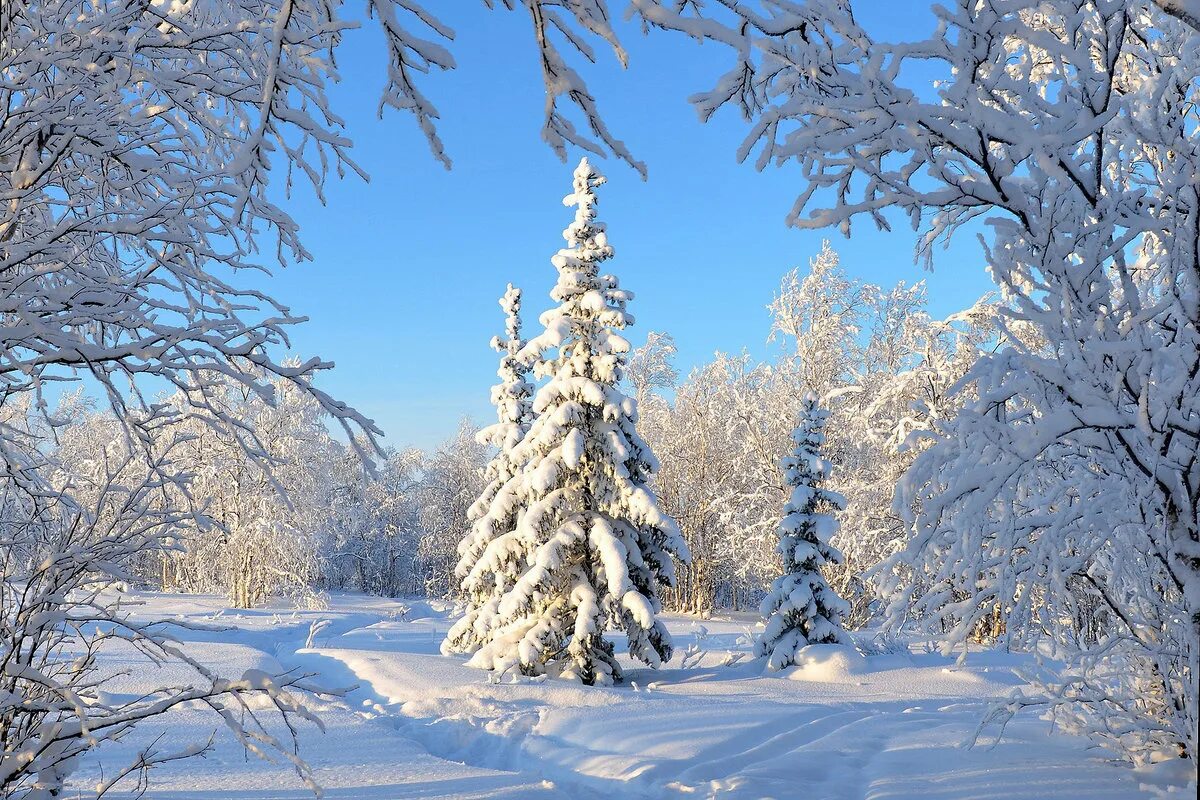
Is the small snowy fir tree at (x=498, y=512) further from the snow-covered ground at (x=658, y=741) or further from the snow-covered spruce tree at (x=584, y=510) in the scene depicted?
the snow-covered ground at (x=658, y=741)

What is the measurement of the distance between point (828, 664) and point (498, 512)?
6.54m

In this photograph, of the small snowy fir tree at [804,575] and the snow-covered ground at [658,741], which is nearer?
the snow-covered ground at [658,741]

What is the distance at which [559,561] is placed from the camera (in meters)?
12.5

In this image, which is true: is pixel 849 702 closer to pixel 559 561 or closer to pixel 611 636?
pixel 559 561

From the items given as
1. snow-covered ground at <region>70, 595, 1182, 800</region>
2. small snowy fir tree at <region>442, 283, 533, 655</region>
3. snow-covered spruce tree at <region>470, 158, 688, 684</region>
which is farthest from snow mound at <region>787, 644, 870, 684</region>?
small snowy fir tree at <region>442, 283, 533, 655</region>

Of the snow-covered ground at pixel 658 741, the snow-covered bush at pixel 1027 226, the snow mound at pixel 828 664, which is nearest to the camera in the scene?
the snow-covered bush at pixel 1027 226

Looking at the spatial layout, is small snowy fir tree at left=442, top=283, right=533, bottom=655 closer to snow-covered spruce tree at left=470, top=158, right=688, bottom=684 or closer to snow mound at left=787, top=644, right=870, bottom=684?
snow-covered spruce tree at left=470, top=158, right=688, bottom=684

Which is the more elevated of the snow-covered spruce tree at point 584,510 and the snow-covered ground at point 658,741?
the snow-covered spruce tree at point 584,510

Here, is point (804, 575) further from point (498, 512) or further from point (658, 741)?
point (658, 741)

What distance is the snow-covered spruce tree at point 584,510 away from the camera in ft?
41.2

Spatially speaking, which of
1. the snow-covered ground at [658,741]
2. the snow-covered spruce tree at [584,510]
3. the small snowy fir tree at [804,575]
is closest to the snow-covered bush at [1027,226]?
the snow-covered ground at [658,741]

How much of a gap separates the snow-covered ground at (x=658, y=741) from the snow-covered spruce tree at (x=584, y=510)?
950 mm

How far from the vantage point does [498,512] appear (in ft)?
45.8

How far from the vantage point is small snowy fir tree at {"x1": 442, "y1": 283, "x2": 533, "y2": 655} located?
13930 millimetres
